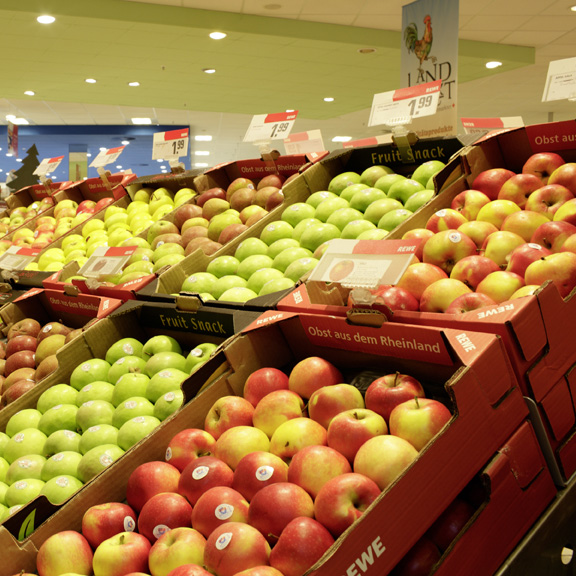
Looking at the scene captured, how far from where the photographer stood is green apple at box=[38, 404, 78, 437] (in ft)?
5.92

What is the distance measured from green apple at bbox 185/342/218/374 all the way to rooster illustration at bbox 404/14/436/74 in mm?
2767

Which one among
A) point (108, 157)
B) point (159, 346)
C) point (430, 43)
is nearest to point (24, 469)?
point (159, 346)

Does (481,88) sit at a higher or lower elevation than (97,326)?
higher

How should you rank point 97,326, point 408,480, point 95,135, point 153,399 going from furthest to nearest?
point 95,135 → point 97,326 → point 153,399 → point 408,480

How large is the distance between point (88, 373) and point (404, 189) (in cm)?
134

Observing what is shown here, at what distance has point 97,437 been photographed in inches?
63.9

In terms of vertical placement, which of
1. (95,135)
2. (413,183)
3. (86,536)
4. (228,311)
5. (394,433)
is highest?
(95,135)

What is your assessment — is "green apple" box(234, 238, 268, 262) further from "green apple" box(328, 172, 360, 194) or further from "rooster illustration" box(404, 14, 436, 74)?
"rooster illustration" box(404, 14, 436, 74)

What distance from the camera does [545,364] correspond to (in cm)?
121

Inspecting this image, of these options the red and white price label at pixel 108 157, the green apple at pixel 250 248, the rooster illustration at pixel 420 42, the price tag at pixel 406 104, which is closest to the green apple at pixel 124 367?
the green apple at pixel 250 248

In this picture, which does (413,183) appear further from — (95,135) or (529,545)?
(95,135)

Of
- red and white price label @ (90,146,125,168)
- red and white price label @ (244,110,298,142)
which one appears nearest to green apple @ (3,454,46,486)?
red and white price label @ (244,110,298,142)

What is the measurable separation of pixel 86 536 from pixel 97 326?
0.94m

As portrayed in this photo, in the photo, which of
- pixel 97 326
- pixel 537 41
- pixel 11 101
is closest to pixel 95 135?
pixel 11 101
